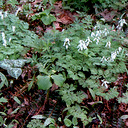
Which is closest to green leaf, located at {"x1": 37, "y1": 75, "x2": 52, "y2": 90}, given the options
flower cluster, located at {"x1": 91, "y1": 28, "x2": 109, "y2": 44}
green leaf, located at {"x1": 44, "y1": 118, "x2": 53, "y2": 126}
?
green leaf, located at {"x1": 44, "y1": 118, "x2": 53, "y2": 126}

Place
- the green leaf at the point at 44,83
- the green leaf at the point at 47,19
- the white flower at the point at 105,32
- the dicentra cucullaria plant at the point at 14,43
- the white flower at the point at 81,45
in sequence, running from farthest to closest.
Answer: the green leaf at the point at 47,19
the white flower at the point at 105,32
the dicentra cucullaria plant at the point at 14,43
the white flower at the point at 81,45
the green leaf at the point at 44,83

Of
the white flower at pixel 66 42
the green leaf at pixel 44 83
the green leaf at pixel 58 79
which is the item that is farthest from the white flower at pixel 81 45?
the green leaf at pixel 44 83

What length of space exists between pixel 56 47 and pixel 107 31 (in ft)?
2.98

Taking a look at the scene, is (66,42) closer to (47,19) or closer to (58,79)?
(58,79)

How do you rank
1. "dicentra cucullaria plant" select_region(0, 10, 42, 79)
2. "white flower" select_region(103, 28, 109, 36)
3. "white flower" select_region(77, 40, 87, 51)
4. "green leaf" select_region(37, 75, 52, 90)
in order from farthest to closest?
"white flower" select_region(103, 28, 109, 36), "dicentra cucullaria plant" select_region(0, 10, 42, 79), "white flower" select_region(77, 40, 87, 51), "green leaf" select_region(37, 75, 52, 90)

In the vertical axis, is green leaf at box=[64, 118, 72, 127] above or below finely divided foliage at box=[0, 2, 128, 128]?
below

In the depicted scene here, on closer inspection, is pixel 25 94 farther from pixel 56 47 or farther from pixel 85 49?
pixel 85 49

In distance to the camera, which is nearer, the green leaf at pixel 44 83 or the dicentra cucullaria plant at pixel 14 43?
the green leaf at pixel 44 83

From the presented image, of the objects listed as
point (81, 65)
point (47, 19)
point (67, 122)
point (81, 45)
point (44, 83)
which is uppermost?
point (47, 19)

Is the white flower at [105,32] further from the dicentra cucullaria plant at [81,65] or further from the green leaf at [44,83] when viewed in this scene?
the green leaf at [44,83]

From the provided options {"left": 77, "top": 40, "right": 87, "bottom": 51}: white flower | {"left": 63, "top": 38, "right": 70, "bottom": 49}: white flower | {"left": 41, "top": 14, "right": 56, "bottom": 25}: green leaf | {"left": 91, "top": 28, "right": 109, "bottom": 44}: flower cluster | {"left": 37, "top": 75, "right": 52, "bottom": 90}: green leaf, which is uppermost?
{"left": 41, "top": 14, "right": 56, "bottom": 25}: green leaf

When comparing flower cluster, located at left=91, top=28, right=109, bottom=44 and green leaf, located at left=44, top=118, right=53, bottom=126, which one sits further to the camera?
flower cluster, located at left=91, top=28, right=109, bottom=44

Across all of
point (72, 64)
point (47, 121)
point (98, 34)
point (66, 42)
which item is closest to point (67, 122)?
point (47, 121)

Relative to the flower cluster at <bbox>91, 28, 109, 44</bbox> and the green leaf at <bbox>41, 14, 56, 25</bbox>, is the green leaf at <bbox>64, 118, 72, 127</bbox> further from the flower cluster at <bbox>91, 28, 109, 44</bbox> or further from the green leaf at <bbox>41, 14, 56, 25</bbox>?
the green leaf at <bbox>41, 14, 56, 25</bbox>
